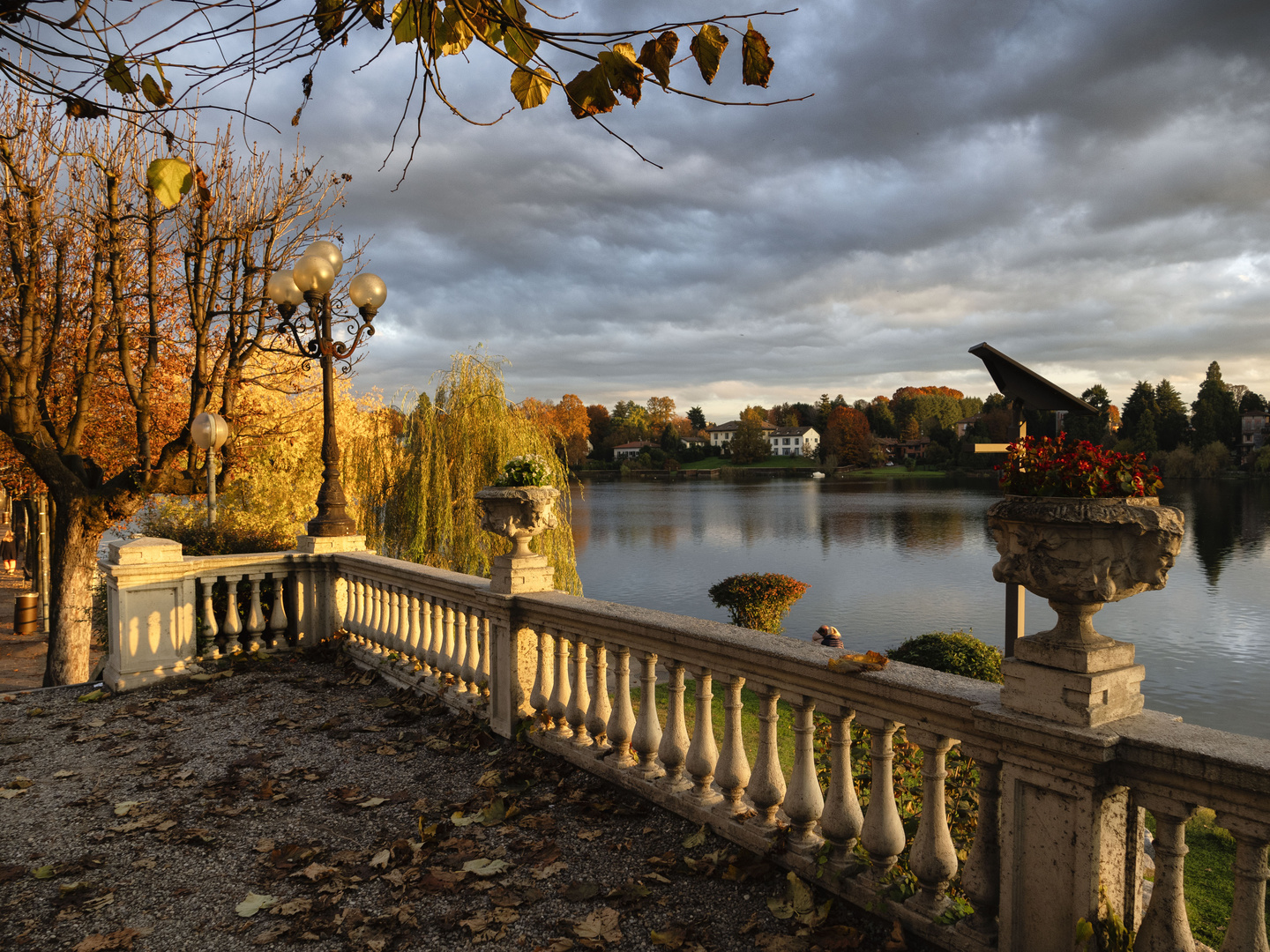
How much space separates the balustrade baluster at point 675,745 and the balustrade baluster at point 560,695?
2.91 ft

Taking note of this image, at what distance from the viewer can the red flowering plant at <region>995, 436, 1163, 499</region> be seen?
7.43ft

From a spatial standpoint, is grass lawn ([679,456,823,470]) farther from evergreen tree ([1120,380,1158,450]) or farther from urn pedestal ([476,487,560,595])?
urn pedestal ([476,487,560,595])

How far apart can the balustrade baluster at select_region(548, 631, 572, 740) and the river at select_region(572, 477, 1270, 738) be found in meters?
3.28

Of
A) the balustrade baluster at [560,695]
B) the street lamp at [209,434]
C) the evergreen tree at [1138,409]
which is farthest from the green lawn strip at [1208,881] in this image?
the evergreen tree at [1138,409]

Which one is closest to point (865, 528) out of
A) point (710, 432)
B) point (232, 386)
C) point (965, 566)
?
point (965, 566)

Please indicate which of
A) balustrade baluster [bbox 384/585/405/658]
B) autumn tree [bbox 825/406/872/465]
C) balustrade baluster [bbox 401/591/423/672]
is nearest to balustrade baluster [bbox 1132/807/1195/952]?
balustrade baluster [bbox 401/591/423/672]

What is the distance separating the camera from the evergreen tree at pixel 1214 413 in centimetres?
5653

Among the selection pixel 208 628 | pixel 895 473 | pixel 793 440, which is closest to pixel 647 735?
pixel 208 628

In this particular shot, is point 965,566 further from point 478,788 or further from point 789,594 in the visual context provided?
point 478,788

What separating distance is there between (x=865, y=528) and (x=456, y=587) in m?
41.0

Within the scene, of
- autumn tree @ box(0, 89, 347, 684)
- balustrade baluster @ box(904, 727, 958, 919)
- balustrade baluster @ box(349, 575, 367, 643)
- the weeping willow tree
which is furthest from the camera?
the weeping willow tree

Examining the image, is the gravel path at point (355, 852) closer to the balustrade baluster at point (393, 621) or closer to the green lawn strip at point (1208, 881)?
the balustrade baluster at point (393, 621)

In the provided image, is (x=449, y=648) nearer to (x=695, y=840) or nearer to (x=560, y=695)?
(x=560, y=695)

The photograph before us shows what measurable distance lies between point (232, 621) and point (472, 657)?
3.17m
